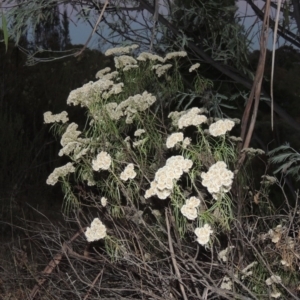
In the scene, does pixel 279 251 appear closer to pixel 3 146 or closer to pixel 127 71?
pixel 127 71

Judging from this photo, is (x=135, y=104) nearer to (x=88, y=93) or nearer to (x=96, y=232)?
(x=88, y=93)

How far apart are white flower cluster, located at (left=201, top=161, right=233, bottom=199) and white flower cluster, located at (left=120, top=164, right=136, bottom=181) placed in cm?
36

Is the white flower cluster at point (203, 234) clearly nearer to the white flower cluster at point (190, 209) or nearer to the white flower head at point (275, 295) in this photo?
the white flower cluster at point (190, 209)

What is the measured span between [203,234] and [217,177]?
221 mm

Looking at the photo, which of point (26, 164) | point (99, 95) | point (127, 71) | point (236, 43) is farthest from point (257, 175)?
point (99, 95)

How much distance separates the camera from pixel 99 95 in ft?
9.78

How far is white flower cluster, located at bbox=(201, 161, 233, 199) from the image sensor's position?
2.42 meters

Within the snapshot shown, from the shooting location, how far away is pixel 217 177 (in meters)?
2.42

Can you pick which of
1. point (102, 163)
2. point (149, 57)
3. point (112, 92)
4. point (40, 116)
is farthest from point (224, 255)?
point (40, 116)

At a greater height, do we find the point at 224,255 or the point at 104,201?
the point at 104,201

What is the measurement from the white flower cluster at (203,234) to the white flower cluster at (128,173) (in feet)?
1.25

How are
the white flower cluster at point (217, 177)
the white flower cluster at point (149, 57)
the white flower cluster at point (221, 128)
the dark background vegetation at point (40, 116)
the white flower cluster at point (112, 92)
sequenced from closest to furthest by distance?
1. the white flower cluster at point (217, 177)
2. the white flower cluster at point (221, 128)
3. the white flower cluster at point (112, 92)
4. the white flower cluster at point (149, 57)
5. the dark background vegetation at point (40, 116)

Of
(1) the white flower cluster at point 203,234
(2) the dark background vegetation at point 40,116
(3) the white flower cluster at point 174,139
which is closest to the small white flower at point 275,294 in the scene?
(1) the white flower cluster at point 203,234

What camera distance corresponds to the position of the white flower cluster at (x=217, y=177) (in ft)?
7.93
